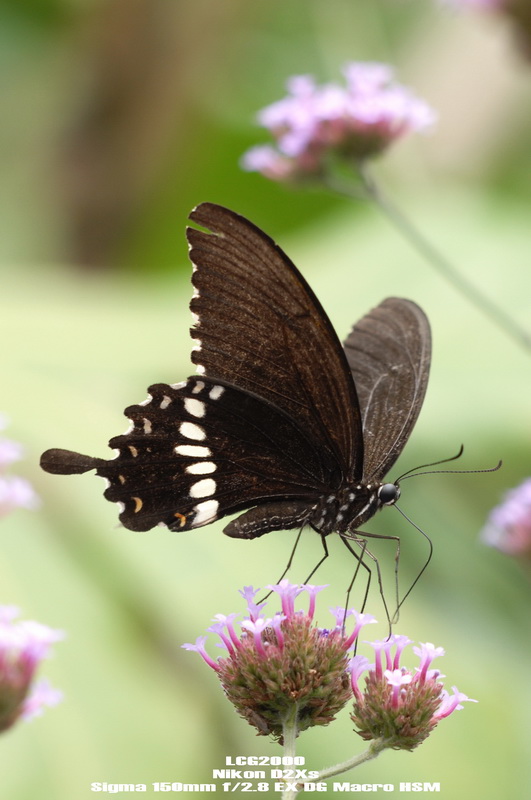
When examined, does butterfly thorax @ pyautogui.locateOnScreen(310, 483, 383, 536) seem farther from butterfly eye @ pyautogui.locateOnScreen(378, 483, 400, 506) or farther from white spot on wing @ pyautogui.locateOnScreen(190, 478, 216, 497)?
white spot on wing @ pyautogui.locateOnScreen(190, 478, 216, 497)

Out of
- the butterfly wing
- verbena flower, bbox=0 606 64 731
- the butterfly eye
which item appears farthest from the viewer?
the butterfly wing

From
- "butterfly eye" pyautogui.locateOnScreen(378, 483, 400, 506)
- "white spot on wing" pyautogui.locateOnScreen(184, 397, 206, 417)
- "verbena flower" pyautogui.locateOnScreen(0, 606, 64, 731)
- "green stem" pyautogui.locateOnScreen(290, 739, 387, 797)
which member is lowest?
"green stem" pyautogui.locateOnScreen(290, 739, 387, 797)

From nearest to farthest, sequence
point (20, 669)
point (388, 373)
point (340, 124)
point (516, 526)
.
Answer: point (20, 669)
point (388, 373)
point (516, 526)
point (340, 124)

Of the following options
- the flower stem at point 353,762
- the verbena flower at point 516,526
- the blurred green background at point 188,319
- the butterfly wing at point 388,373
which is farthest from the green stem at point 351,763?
the blurred green background at point 188,319

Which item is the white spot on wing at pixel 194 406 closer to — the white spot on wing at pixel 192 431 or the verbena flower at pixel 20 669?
the white spot on wing at pixel 192 431

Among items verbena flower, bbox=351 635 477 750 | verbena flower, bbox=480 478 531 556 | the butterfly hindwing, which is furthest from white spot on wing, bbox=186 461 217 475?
verbena flower, bbox=480 478 531 556

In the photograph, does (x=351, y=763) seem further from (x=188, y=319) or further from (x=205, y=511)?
(x=188, y=319)

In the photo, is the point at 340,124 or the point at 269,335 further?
the point at 340,124

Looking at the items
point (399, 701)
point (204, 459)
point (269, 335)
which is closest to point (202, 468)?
point (204, 459)
